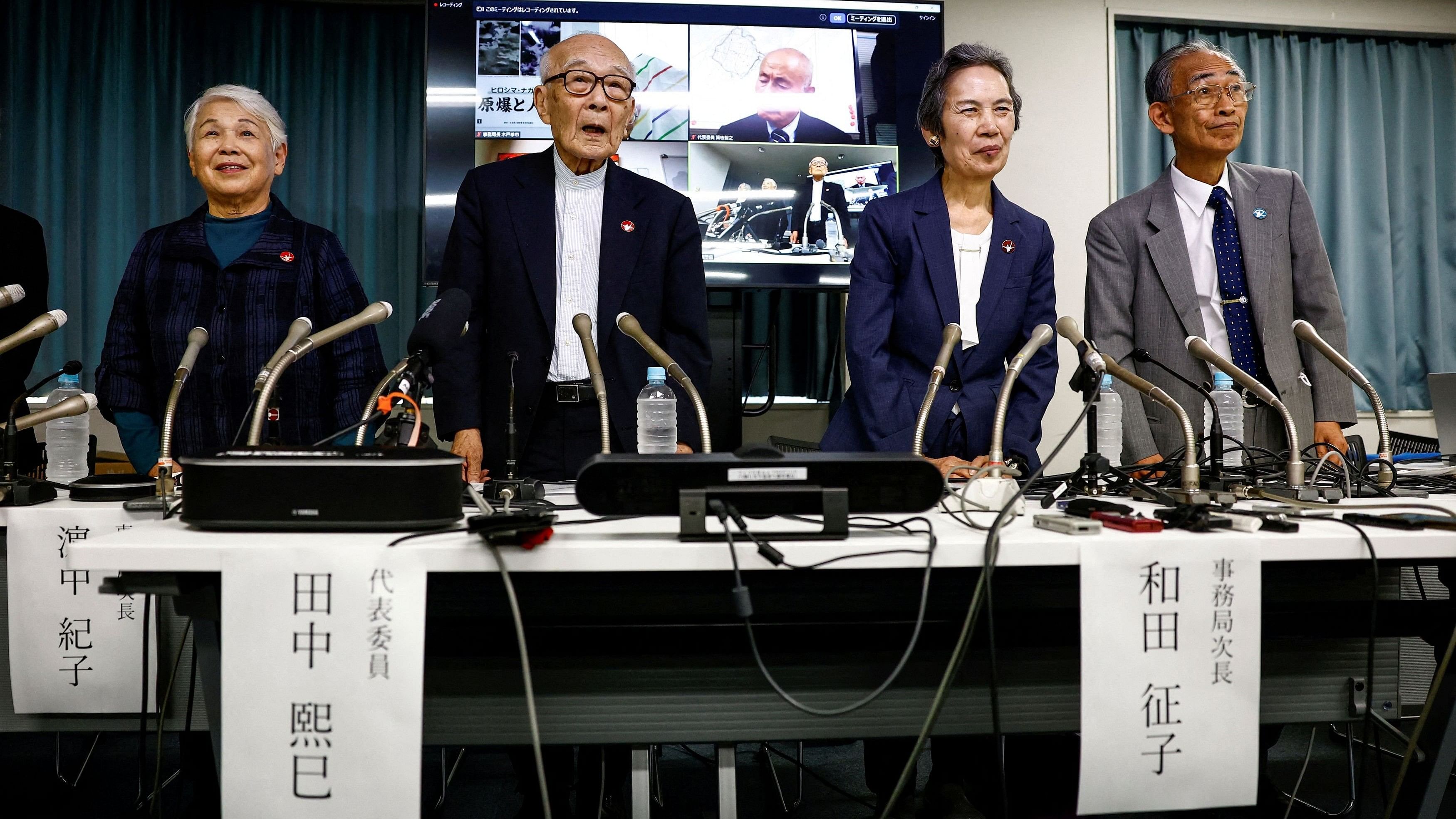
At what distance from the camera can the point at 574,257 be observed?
7.14ft

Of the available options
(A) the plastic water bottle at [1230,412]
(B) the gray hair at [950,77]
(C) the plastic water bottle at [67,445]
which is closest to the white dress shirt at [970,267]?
(B) the gray hair at [950,77]

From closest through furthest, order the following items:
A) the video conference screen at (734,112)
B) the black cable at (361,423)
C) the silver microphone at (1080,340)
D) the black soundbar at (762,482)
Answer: the black soundbar at (762,482) < the black cable at (361,423) < the silver microphone at (1080,340) < the video conference screen at (734,112)

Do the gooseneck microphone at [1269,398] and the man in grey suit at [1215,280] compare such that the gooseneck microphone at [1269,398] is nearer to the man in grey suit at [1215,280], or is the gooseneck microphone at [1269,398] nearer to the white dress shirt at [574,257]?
the man in grey suit at [1215,280]

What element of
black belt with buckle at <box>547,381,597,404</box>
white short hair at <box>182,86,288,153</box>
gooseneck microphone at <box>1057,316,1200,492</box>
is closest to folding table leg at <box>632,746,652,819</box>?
gooseneck microphone at <box>1057,316,1200,492</box>

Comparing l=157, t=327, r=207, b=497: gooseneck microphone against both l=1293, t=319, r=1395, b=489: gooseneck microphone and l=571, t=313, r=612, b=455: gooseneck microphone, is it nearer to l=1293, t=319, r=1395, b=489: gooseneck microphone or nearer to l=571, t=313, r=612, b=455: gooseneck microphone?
l=571, t=313, r=612, b=455: gooseneck microphone

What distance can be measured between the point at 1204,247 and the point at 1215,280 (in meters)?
0.09

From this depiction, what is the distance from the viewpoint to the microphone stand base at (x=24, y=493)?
1423 millimetres

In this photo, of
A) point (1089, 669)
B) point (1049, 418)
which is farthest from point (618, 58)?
point (1049, 418)

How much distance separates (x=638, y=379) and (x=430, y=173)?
5.15 ft

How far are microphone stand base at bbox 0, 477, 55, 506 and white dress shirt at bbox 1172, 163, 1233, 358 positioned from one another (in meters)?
2.25

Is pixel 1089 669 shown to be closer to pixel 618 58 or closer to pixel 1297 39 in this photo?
pixel 618 58

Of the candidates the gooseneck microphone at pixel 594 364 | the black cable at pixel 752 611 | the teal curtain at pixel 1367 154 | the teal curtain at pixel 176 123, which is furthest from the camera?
the teal curtain at pixel 1367 154

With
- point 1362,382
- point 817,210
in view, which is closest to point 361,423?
point 1362,382

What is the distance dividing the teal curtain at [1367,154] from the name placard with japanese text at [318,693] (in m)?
3.81
